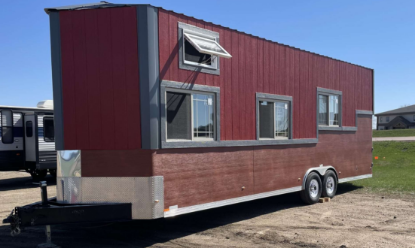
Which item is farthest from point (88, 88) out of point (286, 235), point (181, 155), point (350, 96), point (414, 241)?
point (350, 96)

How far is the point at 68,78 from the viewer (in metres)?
5.85

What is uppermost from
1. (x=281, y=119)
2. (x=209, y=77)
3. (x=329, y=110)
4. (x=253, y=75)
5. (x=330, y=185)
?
(x=253, y=75)

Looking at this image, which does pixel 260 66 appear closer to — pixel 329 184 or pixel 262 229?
pixel 262 229

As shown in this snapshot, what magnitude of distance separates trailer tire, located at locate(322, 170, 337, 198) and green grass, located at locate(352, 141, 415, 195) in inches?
75.3

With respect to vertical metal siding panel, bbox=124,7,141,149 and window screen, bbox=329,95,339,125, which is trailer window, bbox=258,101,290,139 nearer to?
window screen, bbox=329,95,339,125

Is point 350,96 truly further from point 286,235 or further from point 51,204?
point 51,204

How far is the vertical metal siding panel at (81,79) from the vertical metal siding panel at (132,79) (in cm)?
76

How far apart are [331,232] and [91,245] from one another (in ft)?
13.8

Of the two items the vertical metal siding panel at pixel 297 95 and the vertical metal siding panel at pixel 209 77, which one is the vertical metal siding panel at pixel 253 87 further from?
the vertical metal siding panel at pixel 297 95

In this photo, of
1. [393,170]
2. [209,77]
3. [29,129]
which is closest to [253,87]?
[209,77]

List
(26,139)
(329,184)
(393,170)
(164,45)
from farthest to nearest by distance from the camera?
(393,170), (26,139), (329,184), (164,45)

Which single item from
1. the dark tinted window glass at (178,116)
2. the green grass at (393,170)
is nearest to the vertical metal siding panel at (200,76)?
the dark tinted window glass at (178,116)

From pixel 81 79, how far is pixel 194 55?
196cm

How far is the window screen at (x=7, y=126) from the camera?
40.4ft
